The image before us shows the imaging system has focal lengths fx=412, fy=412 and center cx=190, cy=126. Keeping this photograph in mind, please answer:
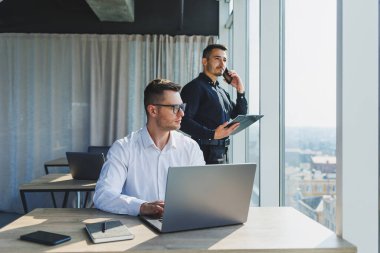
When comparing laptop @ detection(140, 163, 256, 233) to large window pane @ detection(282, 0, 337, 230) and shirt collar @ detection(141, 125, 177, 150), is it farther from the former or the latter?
shirt collar @ detection(141, 125, 177, 150)

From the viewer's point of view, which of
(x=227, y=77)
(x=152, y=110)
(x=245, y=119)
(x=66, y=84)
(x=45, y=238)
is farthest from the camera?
(x=66, y=84)

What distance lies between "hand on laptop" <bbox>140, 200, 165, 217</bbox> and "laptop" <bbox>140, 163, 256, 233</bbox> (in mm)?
94

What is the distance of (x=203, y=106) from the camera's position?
301 cm

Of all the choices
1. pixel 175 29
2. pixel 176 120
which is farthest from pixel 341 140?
pixel 175 29

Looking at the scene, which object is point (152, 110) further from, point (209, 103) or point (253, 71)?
point (253, 71)

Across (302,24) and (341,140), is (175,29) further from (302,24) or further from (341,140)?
(341,140)

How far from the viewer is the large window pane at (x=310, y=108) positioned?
192cm

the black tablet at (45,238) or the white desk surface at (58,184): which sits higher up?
the black tablet at (45,238)

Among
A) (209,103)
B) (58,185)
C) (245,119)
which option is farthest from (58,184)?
(245,119)

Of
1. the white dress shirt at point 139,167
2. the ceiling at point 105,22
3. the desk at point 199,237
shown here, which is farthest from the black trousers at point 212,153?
the ceiling at point 105,22

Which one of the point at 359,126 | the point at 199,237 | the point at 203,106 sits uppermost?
the point at 203,106

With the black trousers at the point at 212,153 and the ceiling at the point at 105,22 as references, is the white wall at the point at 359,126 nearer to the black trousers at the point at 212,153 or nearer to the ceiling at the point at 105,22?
the black trousers at the point at 212,153

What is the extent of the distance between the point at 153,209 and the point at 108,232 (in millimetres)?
291

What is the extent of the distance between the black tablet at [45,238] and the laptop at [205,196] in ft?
1.08
